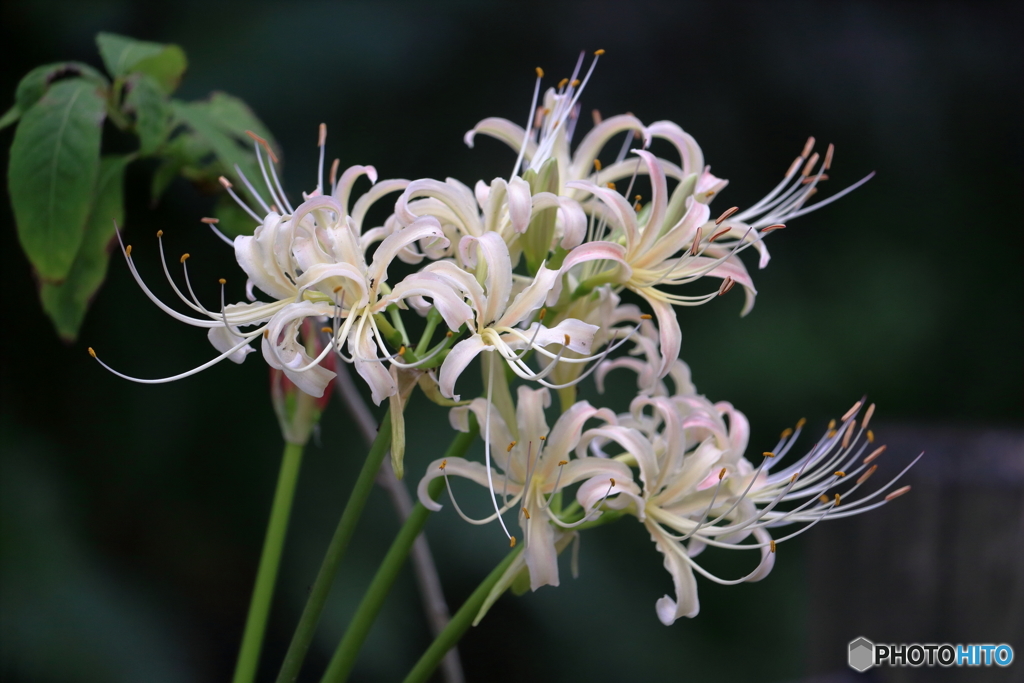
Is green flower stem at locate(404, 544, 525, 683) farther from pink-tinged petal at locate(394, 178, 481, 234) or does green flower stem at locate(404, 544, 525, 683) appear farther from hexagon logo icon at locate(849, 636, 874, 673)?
hexagon logo icon at locate(849, 636, 874, 673)

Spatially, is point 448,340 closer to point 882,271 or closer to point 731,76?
point 731,76

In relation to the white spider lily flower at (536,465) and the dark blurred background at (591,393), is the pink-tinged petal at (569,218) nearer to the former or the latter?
the white spider lily flower at (536,465)

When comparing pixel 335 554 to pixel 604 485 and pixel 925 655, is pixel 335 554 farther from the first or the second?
pixel 925 655

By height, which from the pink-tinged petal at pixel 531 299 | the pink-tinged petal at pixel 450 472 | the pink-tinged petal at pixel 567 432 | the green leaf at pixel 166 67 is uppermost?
the green leaf at pixel 166 67

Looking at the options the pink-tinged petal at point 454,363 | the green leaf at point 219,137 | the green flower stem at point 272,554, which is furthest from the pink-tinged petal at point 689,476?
the green leaf at point 219,137

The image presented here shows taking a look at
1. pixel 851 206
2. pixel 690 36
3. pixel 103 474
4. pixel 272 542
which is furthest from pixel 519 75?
pixel 272 542

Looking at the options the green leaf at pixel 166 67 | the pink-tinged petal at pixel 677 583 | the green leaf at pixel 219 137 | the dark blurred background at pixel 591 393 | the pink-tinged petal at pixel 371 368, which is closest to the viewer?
the pink-tinged petal at pixel 371 368

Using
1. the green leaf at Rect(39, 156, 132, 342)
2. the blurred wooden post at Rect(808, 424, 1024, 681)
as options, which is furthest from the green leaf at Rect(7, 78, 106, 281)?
the blurred wooden post at Rect(808, 424, 1024, 681)
